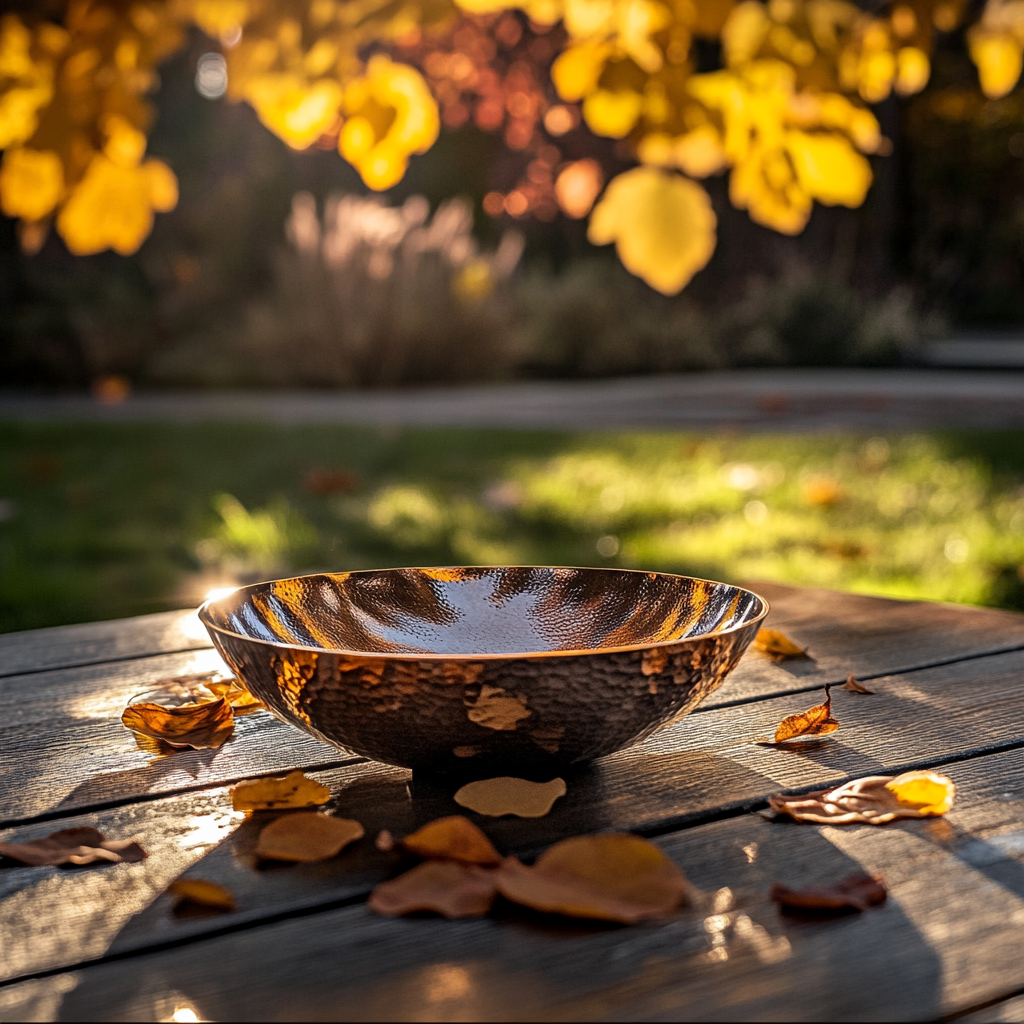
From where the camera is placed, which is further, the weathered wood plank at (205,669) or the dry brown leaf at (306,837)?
the weathered wood plank at (205,669)

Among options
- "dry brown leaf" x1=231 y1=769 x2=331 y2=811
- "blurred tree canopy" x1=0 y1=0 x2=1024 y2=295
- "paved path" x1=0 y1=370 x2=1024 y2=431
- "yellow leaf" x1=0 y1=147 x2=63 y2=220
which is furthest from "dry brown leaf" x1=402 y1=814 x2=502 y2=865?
"paved path" x1=0 y1=370 x2=1024 y2=431

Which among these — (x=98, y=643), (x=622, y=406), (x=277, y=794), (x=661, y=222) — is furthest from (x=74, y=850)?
(x=622, y=406)

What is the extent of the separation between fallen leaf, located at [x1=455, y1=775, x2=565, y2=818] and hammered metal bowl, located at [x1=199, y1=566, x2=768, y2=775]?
0.04ft

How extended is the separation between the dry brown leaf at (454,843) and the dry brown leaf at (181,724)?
294 mm

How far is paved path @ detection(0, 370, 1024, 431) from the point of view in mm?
5465

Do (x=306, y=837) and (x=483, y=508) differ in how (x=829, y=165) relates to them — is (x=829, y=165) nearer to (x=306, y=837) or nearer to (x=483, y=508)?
(x=306, y=837)

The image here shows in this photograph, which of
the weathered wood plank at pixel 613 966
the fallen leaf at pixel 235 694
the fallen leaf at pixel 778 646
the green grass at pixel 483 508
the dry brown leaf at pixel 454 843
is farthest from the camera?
the green grass at pixel 483 508

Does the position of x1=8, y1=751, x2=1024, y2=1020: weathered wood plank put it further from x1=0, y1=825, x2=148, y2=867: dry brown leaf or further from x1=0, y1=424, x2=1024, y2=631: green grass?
x1=0, y1=424, x2=1024, y2=631: green grass

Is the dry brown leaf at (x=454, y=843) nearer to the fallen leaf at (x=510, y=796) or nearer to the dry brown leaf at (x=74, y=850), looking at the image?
the fallen leaf at (x=510, y=796)

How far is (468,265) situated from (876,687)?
23.7ft

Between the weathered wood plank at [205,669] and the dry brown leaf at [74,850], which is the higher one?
the dry brown leaf at [74,850]

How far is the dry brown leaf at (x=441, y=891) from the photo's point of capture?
607 millimetres

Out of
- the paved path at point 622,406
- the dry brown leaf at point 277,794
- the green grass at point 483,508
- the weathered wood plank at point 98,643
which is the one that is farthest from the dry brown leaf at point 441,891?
the paved path at point 622,406

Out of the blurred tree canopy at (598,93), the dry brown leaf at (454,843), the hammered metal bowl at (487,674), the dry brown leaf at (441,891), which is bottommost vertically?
the dry brown leaf at (441,891)
